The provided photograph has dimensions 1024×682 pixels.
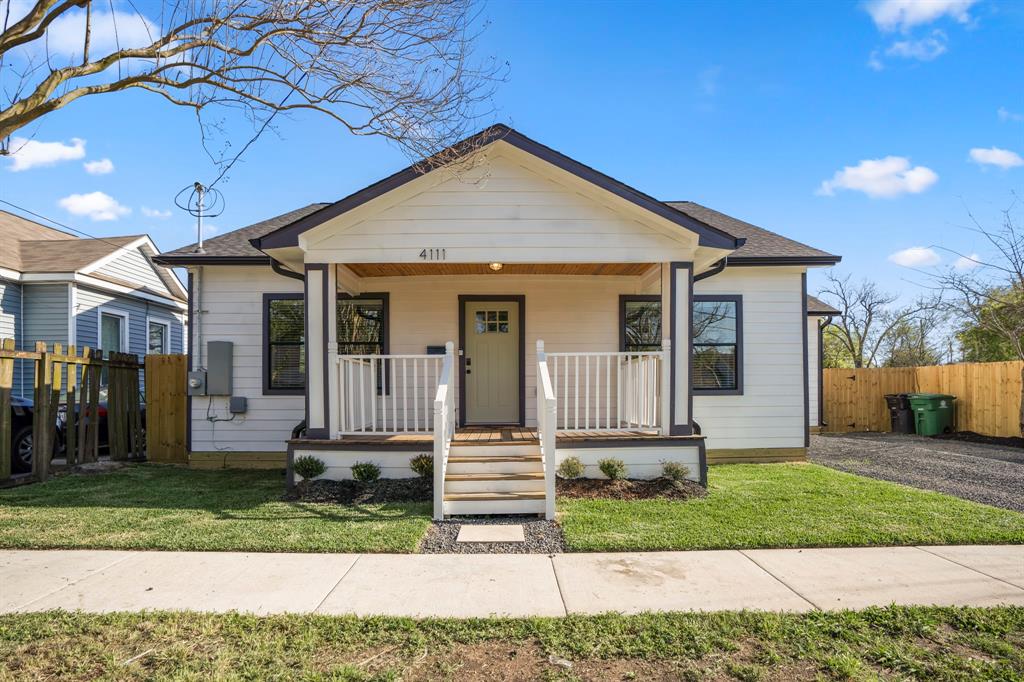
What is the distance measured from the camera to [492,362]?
926 cm

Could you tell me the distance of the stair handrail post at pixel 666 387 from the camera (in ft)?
23.4

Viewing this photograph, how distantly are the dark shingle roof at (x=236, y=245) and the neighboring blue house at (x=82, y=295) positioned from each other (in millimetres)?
1968

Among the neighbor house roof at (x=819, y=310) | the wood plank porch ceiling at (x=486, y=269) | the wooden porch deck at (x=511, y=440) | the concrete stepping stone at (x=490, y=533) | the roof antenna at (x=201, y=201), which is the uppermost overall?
the roof antenna at (x=201, y=201)

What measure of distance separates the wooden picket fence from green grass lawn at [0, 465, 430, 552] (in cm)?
61

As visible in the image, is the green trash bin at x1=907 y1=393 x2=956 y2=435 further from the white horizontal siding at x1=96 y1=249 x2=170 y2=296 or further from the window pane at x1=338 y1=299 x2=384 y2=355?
the white horizontal siding at x1=96 y1=249 x2=170 y2=296

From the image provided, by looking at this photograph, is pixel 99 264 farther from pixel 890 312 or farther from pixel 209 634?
pixel 890 312

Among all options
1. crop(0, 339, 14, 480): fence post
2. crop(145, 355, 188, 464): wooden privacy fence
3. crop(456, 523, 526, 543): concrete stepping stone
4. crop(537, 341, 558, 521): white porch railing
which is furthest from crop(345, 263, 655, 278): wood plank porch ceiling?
crop(0, 339, 14, 480): fence post

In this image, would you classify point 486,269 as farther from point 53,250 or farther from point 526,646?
point 53,250

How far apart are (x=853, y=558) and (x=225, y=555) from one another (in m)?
4.80

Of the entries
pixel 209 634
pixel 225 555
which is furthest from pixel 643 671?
pixel 225 555

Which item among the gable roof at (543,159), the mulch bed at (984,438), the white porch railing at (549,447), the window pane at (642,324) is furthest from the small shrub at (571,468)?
the mulch bed at (984,438)

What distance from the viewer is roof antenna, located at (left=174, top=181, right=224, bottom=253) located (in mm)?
9711

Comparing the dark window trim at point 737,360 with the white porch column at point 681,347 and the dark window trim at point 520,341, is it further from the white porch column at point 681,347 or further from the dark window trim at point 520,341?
the dark window trim at point 520,341

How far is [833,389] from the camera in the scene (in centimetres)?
1566
